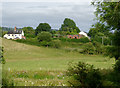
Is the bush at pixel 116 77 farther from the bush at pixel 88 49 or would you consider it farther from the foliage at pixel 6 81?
the bush at pixel 88 49

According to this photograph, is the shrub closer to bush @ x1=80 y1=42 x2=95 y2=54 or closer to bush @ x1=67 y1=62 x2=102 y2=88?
bush @ x1=80 y1=42 x2=95 y2=54

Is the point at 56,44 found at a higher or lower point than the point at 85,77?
higher

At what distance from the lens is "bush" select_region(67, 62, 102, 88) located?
3.30 m

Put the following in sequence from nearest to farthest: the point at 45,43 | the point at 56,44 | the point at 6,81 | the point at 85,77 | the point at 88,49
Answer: the point at 6,81, the point at 85,77, the point at 88,49, the point at 56,44, the point at 45,43

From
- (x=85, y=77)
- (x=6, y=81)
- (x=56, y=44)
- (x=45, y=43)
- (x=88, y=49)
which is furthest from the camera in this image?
(x=45, y=43)

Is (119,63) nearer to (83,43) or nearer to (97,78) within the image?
(97,78)

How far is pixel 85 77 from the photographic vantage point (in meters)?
3.46

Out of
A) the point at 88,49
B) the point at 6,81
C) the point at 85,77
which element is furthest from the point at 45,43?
the point at 6,81

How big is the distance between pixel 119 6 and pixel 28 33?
26.4 metres

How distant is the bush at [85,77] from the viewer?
330 centimetres

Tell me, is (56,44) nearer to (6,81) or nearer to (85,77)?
(85,77)

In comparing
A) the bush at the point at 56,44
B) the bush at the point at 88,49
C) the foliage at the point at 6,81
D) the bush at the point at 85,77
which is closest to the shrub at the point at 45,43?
the bush at the point at 56,44

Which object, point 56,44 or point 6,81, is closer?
point 6,81

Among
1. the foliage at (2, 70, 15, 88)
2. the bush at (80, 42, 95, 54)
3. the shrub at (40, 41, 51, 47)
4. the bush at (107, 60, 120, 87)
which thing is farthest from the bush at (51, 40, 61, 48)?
the foliage at (2, 70, 15, 88)
